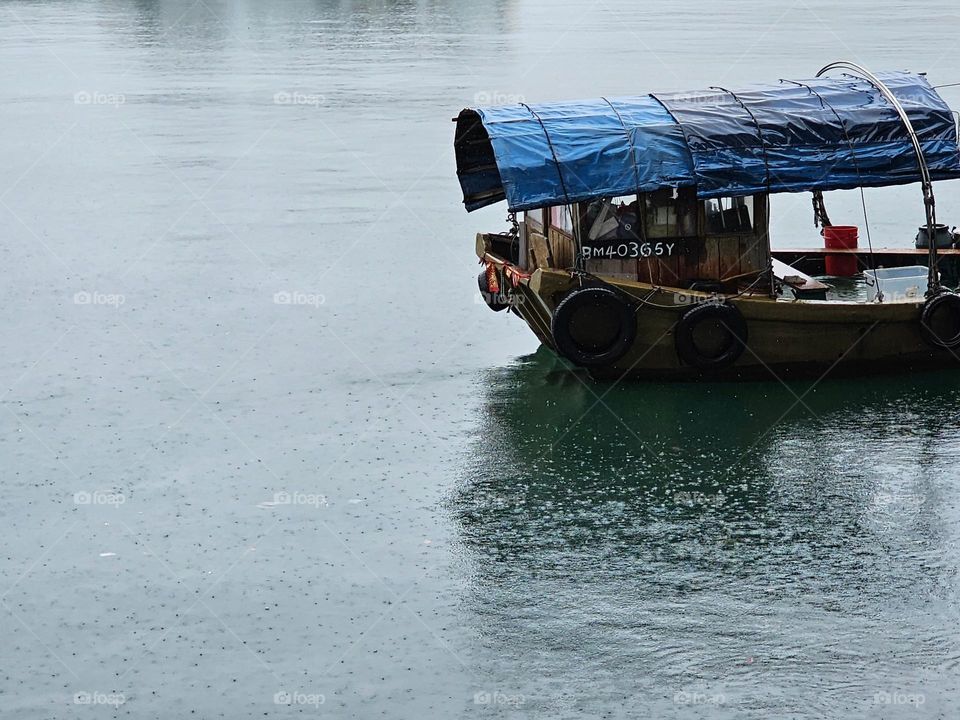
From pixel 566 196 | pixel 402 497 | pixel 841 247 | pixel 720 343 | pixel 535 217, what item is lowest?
pixel 402 497

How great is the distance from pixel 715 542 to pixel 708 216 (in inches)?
262

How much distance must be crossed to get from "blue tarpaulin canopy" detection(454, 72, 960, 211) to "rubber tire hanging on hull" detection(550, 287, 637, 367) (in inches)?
57.2

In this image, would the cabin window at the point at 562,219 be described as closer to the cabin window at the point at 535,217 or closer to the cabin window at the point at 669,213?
the cabin window at the point at 535,217

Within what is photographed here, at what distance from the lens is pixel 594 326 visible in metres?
21.2

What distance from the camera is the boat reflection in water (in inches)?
548

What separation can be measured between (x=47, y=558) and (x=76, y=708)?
355 centimetres

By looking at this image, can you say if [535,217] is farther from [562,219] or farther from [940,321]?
[940,321]

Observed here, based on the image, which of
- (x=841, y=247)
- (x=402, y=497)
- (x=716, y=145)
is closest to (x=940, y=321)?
(x=841, y=247)

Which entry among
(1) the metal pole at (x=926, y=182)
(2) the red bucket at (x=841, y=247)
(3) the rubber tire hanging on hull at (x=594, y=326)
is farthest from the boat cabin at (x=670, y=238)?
(2) the red bucket at (x=841, y=247)

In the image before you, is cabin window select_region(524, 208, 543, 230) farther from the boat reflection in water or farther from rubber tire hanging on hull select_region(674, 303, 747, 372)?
rubber tire hanging on hull select_region(674, 303, 747, 372)

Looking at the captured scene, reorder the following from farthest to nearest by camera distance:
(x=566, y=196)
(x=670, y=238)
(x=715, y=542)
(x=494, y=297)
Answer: (x=494, y=297) < (x=670, y=238) < (x=566, y=196) < (x=715, y=542)

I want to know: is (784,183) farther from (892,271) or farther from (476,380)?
(476,380)

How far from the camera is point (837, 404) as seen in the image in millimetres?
21219

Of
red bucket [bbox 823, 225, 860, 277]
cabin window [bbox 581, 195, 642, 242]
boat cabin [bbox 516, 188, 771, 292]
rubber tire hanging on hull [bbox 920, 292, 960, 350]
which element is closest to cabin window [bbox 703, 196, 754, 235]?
boat cabin [bbox 516, 188, 771, 292]
